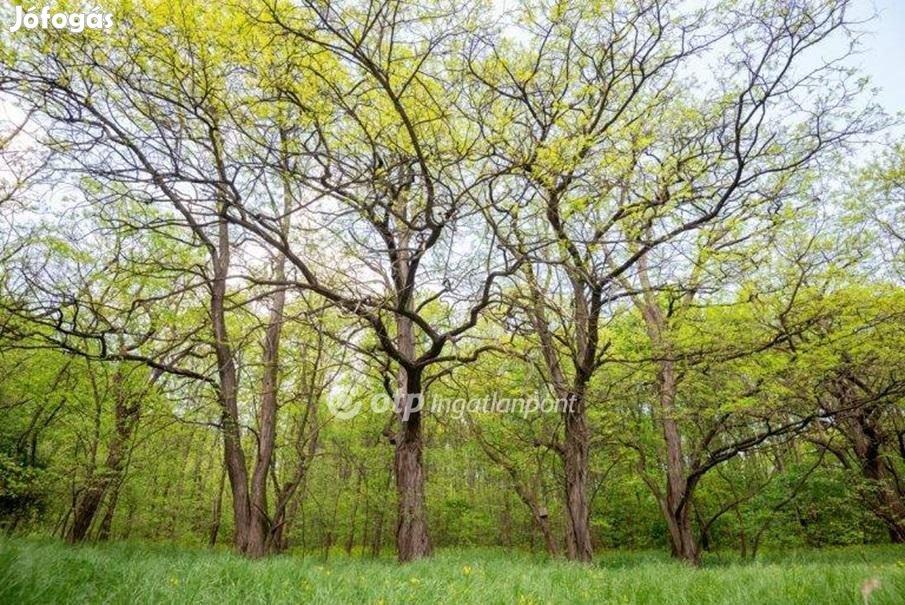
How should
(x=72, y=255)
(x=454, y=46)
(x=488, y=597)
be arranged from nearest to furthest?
(x=488, y=597), (x=454, y=46), (x=72, y=255)

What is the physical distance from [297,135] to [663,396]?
754 cm

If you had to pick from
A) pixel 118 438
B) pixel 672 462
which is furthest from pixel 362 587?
pixel 672 462

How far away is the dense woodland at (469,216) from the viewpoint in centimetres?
409

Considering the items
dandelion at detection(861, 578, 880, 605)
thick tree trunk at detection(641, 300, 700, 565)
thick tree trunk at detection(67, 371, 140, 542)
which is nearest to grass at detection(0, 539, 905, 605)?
dandelion at detection(861, 578, 880, 605)

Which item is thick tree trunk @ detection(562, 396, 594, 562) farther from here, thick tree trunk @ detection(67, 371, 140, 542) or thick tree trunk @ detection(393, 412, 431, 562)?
thick tree trunk @ detection(67, 371, 140, 542)

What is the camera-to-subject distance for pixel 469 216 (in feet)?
18.9

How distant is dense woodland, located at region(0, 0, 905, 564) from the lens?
4090 millimetres

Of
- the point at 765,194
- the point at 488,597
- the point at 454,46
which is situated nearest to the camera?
the point at 488,597

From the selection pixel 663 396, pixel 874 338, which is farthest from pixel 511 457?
pixel 874 338

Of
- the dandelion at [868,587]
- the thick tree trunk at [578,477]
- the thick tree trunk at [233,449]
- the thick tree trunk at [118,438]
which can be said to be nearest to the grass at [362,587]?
the dandelion at [868,587]

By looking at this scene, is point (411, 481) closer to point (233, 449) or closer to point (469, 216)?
point (233, 449)

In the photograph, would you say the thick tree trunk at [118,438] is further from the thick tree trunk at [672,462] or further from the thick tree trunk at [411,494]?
the thick tree trunk at [672,462]

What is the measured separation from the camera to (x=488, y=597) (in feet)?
11.0

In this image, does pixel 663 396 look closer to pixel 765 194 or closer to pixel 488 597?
pixel 765 194
